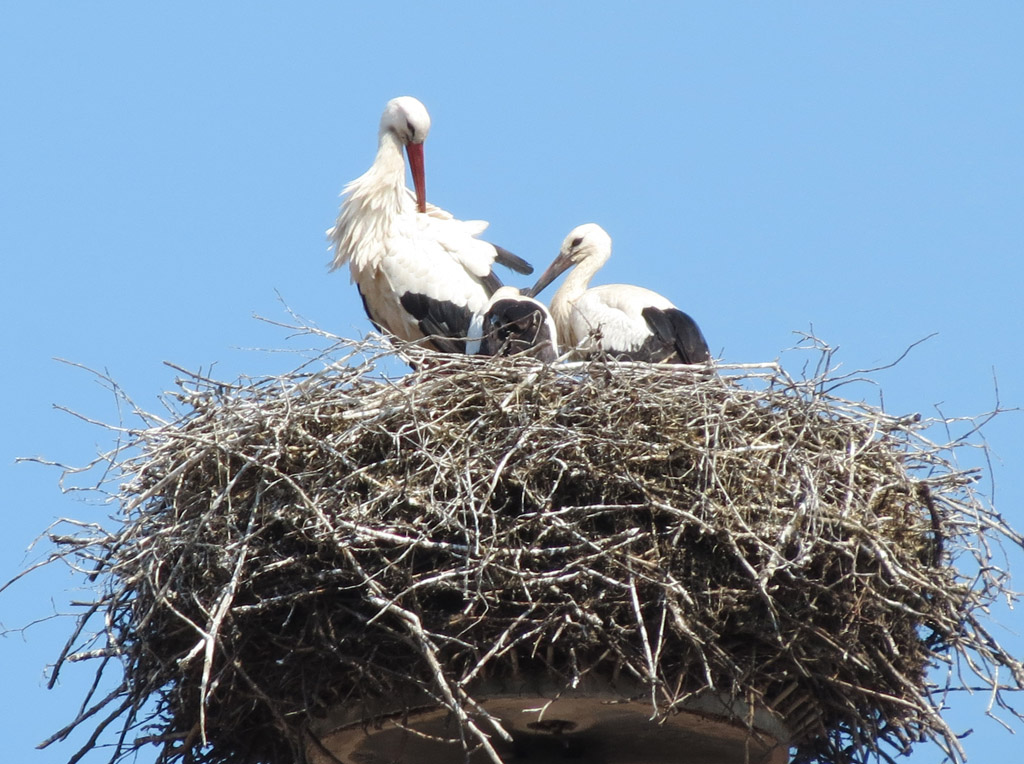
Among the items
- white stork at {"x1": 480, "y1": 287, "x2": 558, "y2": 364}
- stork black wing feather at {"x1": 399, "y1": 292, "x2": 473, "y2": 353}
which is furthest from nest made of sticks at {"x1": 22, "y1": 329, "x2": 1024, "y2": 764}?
stork black wing feather at {"x1": 399, "y1": 292, "x2": 473, "y2": 353}

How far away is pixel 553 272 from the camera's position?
780 cm

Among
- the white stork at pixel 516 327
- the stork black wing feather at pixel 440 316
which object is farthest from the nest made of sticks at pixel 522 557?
the stork black wing feather at pixel 440 316

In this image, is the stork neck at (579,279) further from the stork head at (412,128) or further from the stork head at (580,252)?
the stork head at (412,128)

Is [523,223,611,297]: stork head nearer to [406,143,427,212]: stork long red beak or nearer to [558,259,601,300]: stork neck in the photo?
[558,259,601,300]: stork neck

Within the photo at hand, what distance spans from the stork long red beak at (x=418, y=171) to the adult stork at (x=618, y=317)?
2.23 ft

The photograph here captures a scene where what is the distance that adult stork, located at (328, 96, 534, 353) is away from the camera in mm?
7559

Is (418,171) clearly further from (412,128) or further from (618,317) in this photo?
(618,317)

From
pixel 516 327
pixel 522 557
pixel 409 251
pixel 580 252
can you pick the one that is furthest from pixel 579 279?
pixel 522 557

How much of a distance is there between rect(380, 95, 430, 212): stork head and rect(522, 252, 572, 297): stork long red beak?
645 millimetres

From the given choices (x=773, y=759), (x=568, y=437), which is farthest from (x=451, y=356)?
(x=773, y=759)

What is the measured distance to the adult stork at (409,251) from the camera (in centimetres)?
756

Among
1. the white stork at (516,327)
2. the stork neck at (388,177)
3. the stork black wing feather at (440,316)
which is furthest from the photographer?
the stork neck at (388,177)

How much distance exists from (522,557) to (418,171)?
135 inches

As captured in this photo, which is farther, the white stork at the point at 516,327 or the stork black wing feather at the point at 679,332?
the stork black wing feather at the point at 679,332
